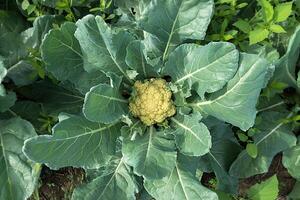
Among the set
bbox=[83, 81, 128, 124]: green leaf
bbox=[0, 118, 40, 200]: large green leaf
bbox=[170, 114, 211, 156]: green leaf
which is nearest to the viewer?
bbox=[83, 81, 128, 124]: green leaf

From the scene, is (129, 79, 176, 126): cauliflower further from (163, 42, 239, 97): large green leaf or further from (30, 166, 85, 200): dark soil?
(30, 166, 85, 200): dark soil

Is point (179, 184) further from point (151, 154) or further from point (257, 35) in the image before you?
point (257, 35)

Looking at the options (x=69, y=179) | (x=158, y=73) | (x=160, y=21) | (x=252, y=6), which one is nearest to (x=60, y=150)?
(x=158, y=73)

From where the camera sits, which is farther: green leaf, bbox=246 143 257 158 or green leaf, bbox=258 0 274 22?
green leaf, bbox=246 143 257 158

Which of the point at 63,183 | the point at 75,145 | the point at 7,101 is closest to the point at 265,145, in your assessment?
the point at 75,145

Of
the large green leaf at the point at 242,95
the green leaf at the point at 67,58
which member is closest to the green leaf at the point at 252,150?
the large green leaf at the point at 242,95

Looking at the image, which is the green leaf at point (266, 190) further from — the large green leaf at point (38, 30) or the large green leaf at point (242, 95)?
the large green leaf at point (38, 30)

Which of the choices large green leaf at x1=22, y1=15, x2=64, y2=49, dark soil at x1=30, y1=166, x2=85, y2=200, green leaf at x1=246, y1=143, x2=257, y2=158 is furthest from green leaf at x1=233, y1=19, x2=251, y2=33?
dark soil at x1=30, y1=166, x2=85, y2=200
